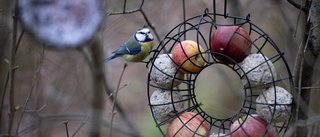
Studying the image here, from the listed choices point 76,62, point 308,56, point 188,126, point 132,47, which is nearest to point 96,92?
point 132,47

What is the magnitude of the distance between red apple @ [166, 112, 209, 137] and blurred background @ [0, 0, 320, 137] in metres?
0.51

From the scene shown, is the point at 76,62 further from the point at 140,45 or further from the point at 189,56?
the point at 189,56

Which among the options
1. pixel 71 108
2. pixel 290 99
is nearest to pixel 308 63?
pixel 290 99

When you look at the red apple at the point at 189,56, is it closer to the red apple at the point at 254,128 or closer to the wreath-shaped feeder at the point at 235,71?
the wreath-shaped feeder at the point at 235,71

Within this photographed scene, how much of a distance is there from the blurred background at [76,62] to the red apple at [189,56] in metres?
0.59

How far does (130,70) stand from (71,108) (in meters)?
0.95

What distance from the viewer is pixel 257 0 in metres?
2.88

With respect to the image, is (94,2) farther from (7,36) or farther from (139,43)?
(139,43)

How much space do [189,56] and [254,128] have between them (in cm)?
31

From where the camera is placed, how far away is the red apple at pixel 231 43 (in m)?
1.56

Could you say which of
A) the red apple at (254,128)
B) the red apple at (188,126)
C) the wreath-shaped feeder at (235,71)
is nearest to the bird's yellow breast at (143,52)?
the wreath-shaped feeder at (235,71)

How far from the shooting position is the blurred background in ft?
8.18

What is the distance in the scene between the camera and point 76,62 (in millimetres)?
2758

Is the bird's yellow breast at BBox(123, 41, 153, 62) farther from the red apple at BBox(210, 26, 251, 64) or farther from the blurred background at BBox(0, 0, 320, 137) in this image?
the red apple at BBox(210, 26, 251, 64)
